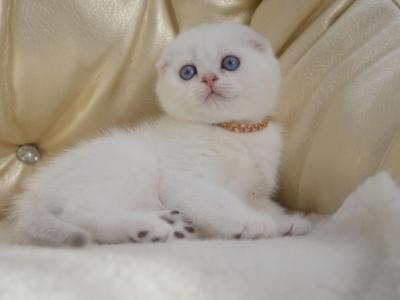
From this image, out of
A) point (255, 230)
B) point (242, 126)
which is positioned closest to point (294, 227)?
point (255, 230)

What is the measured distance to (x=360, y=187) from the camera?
2.97 feet

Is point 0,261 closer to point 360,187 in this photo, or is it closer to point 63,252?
point 63,252

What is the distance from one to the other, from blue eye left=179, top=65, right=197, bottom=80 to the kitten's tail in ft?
1.35

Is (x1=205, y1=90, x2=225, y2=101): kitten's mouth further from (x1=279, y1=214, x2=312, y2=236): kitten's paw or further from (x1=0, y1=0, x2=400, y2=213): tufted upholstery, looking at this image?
(x1=279, y1=214, x2=312, y2=236): kitten's paw

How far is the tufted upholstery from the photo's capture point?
105cm

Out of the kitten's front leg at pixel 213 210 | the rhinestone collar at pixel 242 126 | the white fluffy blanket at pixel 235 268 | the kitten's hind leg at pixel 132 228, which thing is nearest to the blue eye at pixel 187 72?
the rhinestone collar at pixel 242 126

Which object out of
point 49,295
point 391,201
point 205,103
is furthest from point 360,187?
point 49,295

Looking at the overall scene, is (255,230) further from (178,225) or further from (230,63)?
(230,63)

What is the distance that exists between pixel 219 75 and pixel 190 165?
0.63ft

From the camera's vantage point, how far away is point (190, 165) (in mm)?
1152

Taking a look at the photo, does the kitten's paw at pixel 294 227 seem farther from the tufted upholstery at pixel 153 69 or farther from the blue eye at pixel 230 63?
the blue eye at pixel 230 63

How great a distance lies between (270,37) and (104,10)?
1.27ft

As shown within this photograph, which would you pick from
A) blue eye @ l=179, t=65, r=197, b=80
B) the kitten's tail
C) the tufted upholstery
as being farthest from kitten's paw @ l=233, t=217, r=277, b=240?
blue eye @ l=179, t=65, r=197, b=80

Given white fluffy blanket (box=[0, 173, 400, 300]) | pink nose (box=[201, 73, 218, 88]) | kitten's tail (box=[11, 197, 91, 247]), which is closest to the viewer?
white fluffy blanket (box=[0, 173, 400, 300])
